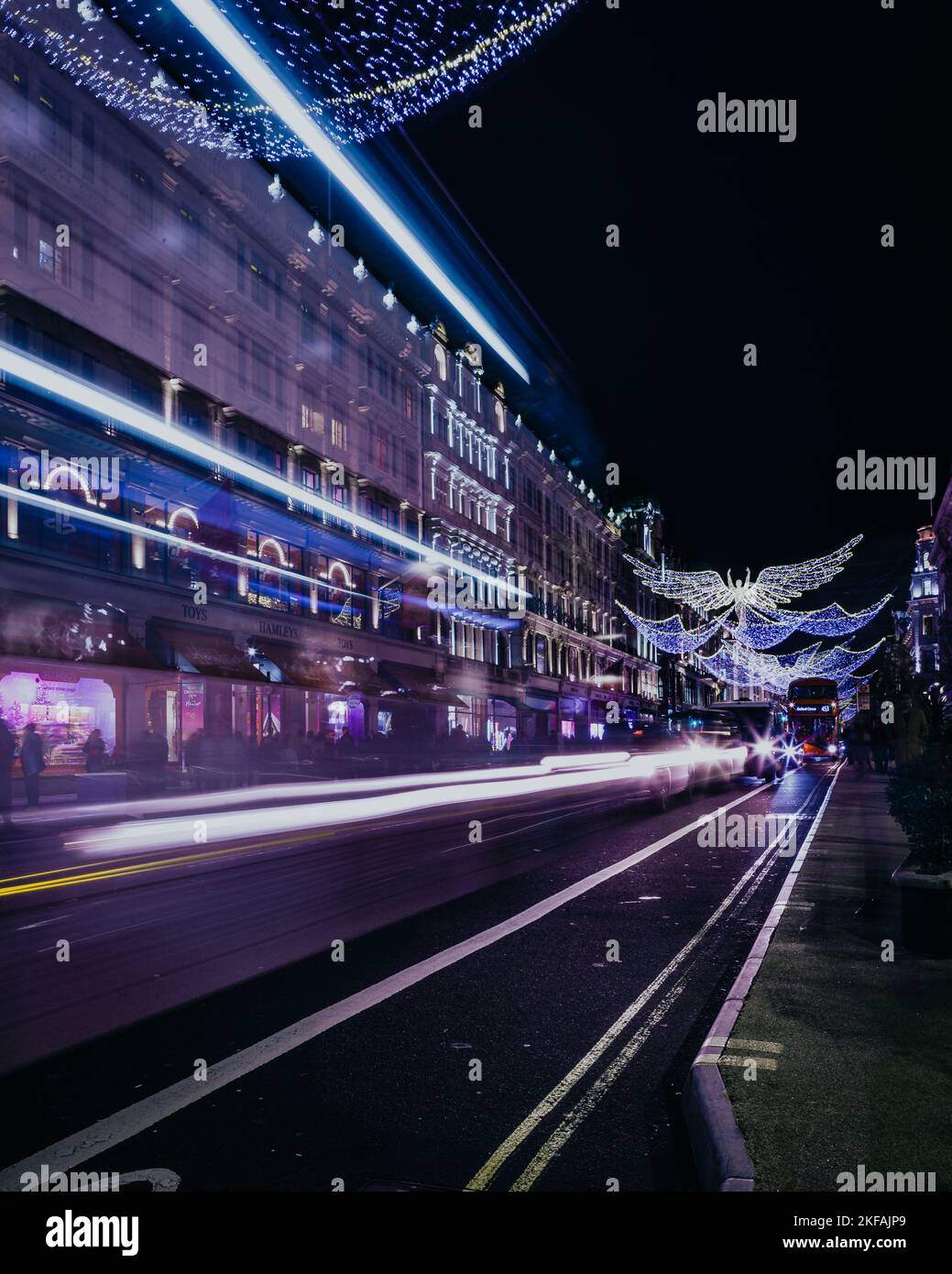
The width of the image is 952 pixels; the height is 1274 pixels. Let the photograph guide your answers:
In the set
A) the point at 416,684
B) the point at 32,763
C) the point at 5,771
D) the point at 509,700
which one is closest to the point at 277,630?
the point at 416,684

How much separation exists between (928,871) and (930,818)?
430mm

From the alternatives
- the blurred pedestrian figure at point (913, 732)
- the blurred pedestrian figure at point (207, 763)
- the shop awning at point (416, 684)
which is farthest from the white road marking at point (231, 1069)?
the shop awning at point (416, 684)

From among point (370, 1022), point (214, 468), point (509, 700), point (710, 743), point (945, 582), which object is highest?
point (945, 582)

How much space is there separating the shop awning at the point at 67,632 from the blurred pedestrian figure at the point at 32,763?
2684 millimetres

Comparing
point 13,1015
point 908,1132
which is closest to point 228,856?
point 13,1015

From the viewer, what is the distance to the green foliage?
24.8ft

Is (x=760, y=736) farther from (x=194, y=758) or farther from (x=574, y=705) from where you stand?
(x=574, y=705)

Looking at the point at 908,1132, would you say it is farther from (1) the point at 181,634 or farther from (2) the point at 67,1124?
(1) the point at 181,634

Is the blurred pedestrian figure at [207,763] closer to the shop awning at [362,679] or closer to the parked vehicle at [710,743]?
the shop awning at [362,679]

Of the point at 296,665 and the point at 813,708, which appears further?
the point at 813,708

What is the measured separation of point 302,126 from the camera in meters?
20.2

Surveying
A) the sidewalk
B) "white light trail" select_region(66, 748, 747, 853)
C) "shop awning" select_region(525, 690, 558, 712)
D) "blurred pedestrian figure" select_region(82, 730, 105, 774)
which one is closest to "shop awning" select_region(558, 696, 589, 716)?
"shop awning" select_region(525, 690, 558, 712)
